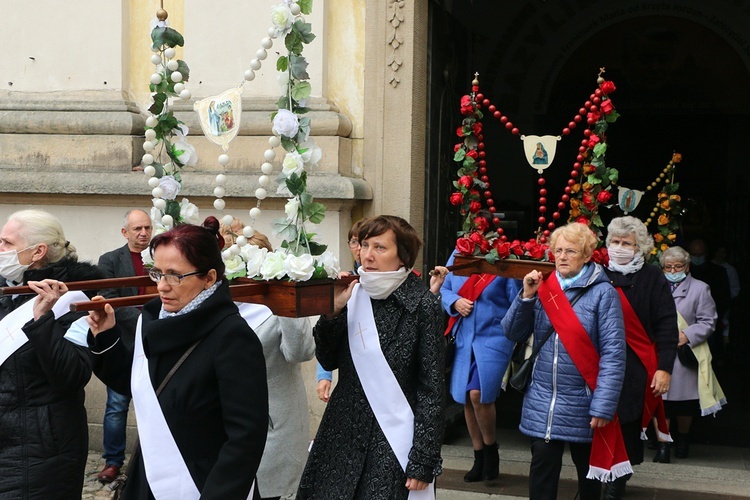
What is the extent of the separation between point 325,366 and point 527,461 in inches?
131

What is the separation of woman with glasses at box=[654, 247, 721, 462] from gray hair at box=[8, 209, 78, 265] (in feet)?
15.5

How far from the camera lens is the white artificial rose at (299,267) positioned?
3.99 m

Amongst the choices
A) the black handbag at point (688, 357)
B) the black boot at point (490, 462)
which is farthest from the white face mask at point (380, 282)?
the black handbag at point (688, 357)

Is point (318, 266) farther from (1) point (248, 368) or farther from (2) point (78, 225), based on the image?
(2) point (78, 225)

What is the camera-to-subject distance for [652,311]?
6.13 meters

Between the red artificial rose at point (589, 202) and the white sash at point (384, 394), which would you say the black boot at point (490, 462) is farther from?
the white sash at point (384, 394)

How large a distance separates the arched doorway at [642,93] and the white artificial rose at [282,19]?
6692 millimetres

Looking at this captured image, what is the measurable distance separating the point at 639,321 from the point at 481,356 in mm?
1039

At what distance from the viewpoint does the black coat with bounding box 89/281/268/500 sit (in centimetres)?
324

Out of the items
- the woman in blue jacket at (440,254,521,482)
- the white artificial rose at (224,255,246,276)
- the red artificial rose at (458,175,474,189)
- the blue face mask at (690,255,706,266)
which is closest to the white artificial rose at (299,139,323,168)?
the white artificial rose at (224,255,246,276)

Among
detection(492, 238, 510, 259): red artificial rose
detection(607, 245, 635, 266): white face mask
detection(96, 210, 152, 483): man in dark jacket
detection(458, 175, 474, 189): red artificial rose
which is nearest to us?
detection(492, 238, 510, 259): red artificial rose

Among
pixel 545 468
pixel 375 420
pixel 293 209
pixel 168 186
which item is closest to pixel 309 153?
pixel 293 209

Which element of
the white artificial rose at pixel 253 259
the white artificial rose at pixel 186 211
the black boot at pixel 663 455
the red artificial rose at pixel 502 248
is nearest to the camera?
the white artificial rose at pixel 253 259

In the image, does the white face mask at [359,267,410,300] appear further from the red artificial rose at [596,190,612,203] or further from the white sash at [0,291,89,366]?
the red artificial rose at [596,190,612,203]
